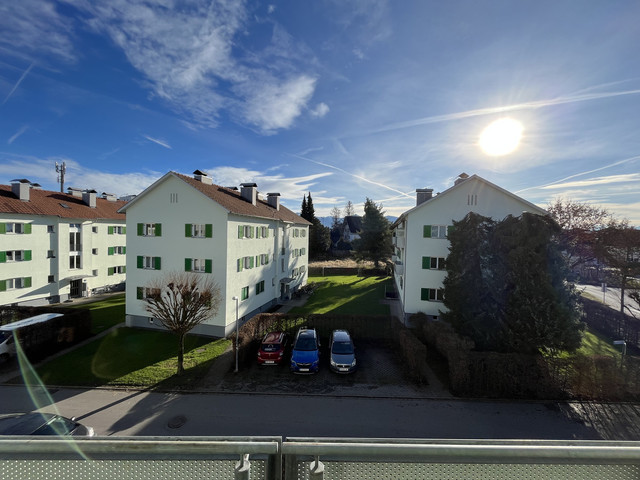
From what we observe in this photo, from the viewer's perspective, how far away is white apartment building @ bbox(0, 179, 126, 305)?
985 inches

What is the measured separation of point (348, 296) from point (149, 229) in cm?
2007

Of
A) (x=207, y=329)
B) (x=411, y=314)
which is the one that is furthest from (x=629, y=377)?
(x=207, y=329)

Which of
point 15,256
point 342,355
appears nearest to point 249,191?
point 342,355

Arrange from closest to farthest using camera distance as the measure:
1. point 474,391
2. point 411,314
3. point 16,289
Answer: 1. point 474,391
2. point 411,314
3. point 16,289

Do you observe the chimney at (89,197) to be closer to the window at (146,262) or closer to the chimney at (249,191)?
the window at (146,262)

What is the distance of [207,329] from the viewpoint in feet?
66.0

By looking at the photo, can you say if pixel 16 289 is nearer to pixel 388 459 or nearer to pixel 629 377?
pixel 388 459

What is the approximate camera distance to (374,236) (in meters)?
43.8

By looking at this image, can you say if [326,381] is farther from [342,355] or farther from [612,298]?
[612,298]

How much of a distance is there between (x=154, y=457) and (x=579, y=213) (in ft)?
144

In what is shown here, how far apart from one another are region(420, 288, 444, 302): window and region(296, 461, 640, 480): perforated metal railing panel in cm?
2056

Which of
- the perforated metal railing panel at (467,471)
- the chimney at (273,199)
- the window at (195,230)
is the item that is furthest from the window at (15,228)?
the perforated metal railing panel at (467,471)

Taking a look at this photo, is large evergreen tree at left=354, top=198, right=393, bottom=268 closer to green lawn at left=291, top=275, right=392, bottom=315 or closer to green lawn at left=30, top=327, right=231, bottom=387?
green lawn at left=291, top=275, right=392, bottom=315

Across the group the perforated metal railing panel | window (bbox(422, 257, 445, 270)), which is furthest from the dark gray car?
the perforated metal railing panel
